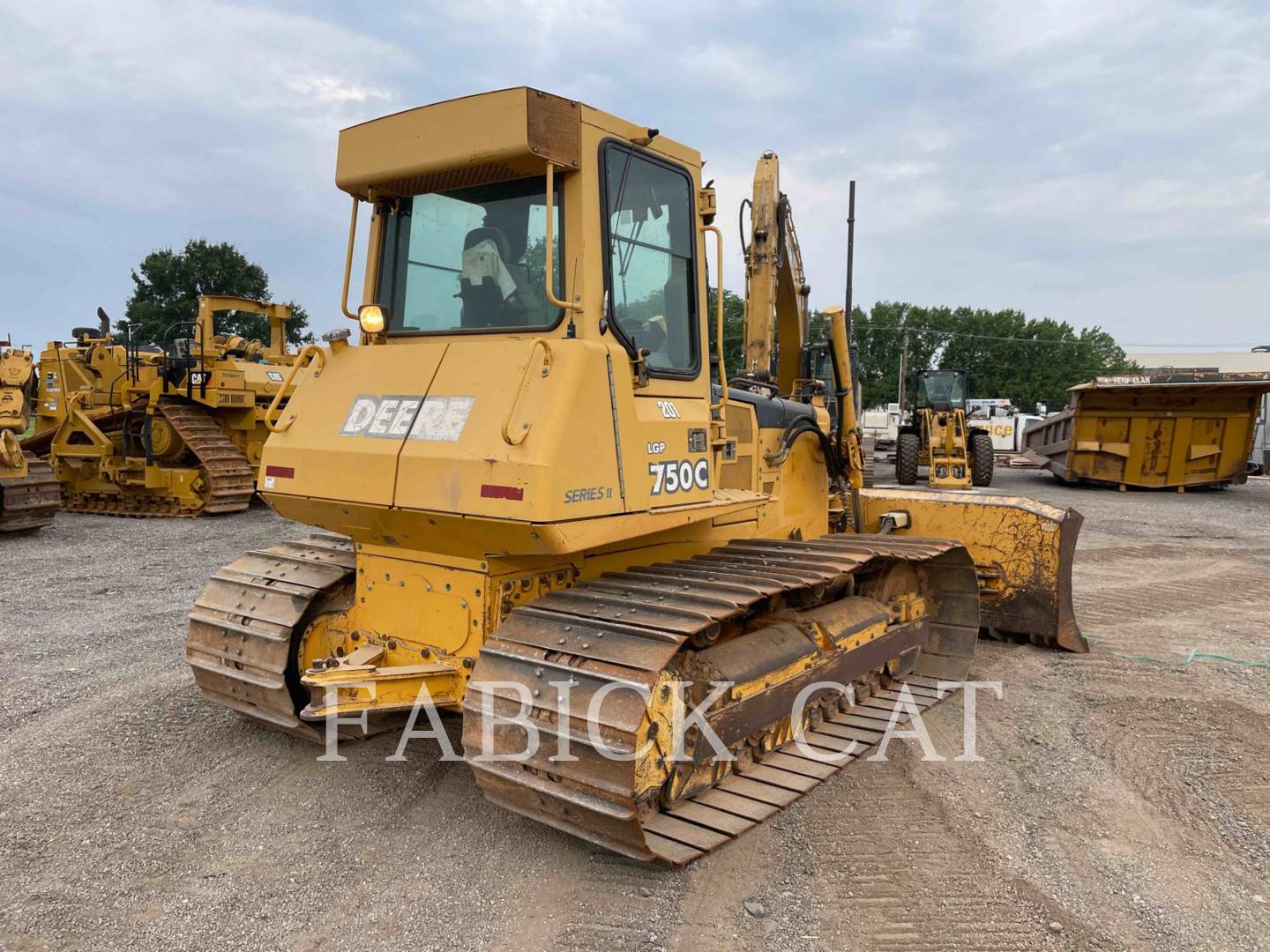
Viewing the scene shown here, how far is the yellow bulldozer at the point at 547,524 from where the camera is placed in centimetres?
308

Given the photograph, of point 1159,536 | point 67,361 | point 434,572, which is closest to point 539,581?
point 434,572

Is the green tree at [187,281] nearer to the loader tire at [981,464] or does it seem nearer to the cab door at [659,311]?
the loader tire at [981,464]

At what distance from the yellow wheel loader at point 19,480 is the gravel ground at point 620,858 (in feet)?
20.8

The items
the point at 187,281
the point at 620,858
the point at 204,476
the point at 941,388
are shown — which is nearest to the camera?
the point at 620,858

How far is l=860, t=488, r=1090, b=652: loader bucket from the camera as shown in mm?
6160

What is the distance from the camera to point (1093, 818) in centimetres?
381

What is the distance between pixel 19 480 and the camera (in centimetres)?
1095

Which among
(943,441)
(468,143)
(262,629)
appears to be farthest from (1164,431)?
(262,629)

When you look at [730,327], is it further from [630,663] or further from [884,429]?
[884,429]

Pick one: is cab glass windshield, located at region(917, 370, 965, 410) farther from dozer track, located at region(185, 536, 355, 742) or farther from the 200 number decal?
dozer track, located at region(185, 536, 355, 742)

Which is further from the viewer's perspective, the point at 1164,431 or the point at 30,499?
the point at 1164,431

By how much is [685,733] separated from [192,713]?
3032 millimetres

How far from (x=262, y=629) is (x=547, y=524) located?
1882 millimetres

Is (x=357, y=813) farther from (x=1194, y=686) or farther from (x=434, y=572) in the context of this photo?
(x=1194, y=686)
